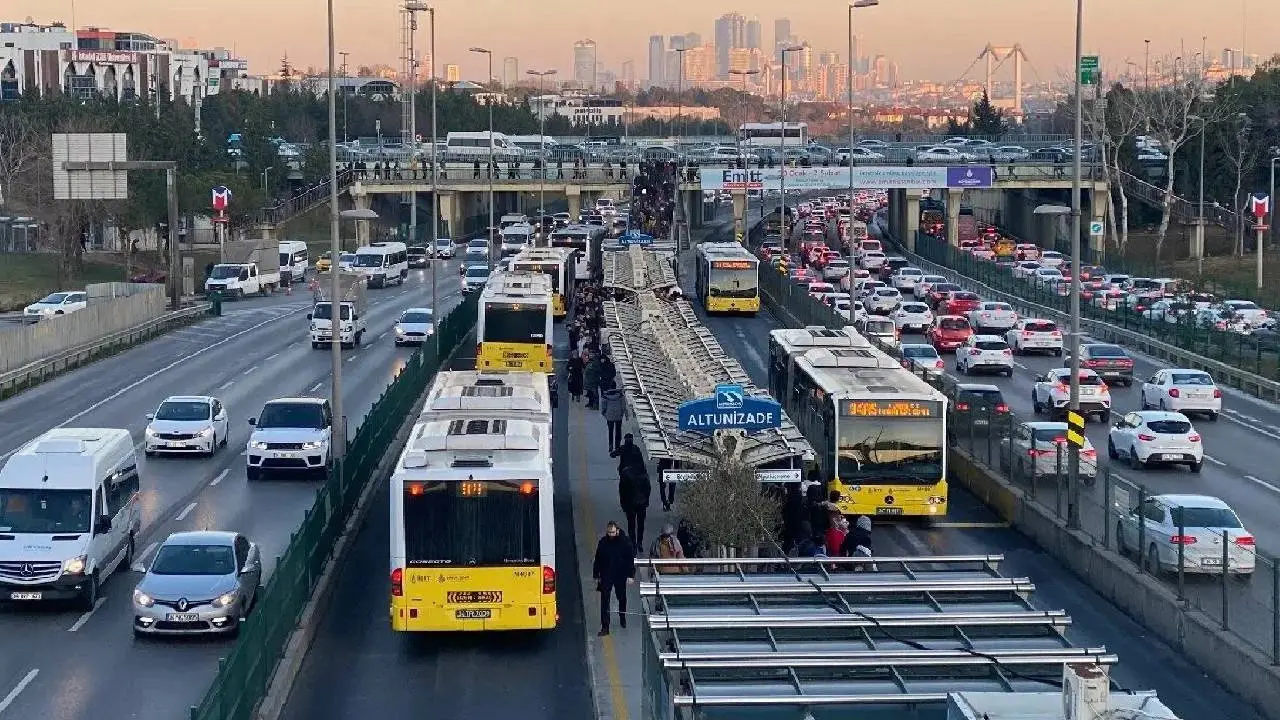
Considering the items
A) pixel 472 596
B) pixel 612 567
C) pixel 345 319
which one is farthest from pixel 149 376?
pixel 472 596

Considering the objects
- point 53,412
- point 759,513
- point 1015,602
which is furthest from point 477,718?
point 53,412

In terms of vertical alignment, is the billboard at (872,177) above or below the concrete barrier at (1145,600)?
above

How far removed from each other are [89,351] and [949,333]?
2742 cm

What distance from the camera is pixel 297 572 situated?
22469mm

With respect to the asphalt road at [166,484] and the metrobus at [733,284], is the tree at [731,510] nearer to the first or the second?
the asphalt road at [166,484]

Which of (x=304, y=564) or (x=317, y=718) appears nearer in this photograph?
(x=317, y=718)

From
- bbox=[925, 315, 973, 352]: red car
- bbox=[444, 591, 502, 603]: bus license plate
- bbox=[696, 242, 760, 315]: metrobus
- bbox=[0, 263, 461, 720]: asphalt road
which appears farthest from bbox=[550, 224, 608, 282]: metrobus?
bbox=[444, 591, 502, 603]: bus license plate

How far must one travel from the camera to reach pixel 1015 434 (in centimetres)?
3325

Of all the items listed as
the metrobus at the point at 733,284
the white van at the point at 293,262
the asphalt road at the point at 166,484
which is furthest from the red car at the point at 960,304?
the white van at the point at 293,262

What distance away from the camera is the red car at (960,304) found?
71312mm

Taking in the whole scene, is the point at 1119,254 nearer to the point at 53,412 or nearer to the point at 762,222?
the point at 762,222

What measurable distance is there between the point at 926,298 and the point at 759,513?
5617 cm

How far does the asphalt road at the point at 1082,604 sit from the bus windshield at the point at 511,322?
14.6 meters

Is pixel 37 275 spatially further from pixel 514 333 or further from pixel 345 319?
pixel 514 333
